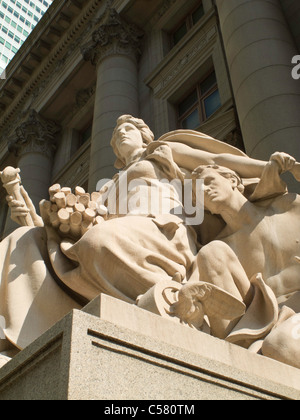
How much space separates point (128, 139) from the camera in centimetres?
659

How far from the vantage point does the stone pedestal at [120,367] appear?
211 cm

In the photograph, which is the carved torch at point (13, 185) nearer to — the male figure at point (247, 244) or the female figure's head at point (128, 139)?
the female figure's head at point (128, 139)

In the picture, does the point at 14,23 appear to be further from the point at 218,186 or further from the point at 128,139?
the point at 218,186

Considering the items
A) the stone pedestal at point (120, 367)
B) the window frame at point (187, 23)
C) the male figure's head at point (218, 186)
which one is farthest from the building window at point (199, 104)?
the stone pedestal at point (120, 367)

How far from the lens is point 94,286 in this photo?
13.1 ft

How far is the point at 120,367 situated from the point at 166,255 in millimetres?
1910

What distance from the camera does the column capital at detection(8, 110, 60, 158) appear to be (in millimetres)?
25031

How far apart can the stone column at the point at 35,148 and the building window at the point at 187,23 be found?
8108mm

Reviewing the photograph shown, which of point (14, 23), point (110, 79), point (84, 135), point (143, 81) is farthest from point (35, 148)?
point (14, 23)

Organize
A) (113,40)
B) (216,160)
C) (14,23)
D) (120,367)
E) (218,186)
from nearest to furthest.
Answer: (120,367)
(218,186)
(216,160)
(113,40)
(14,23)

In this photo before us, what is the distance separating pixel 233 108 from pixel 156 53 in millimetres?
7699

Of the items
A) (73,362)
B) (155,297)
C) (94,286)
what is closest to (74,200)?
(94,286)

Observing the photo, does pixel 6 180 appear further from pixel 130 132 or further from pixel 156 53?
pixel 156 53

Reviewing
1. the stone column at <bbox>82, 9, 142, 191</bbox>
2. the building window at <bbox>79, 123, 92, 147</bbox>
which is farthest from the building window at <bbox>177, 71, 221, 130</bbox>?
the building window at <bbox>79, 123, 92, 147</bbox>
